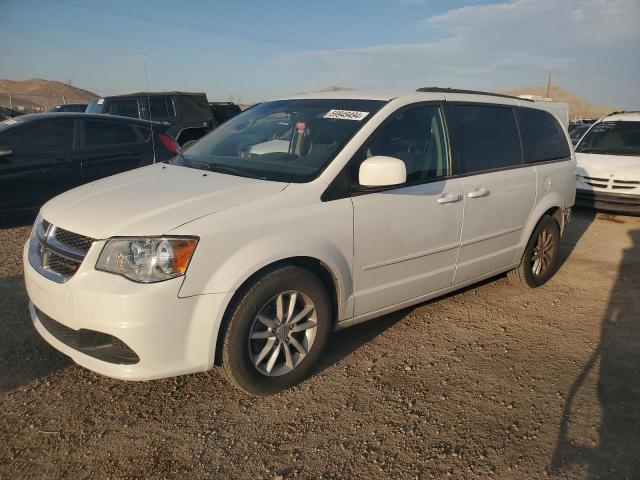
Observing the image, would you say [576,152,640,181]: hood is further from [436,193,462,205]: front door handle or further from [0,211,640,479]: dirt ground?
[436,193,462,205]: front door handle

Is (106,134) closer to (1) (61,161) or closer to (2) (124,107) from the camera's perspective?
(1) (61,161)

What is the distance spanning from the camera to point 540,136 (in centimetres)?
478

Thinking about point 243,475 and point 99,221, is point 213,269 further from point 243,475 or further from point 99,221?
point 243,475

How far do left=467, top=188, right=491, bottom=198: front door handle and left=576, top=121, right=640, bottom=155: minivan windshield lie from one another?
619 centimetres

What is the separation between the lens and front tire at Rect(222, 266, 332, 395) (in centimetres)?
271

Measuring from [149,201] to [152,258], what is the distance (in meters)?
0.46

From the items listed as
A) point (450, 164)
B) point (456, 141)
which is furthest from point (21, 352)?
point (456, 141)

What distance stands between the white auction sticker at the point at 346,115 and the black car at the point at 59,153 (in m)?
4.22

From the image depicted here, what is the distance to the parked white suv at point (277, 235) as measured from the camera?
2.51 m

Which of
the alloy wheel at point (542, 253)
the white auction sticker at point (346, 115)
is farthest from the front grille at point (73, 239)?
the alloy wheel at point (542, 253)

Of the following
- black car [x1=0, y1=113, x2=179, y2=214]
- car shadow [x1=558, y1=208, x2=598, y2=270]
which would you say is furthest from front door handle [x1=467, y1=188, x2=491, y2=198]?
black car [x1=0, y1=113, x2=179, y2=214]

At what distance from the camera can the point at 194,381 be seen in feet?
10.2

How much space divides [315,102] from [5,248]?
3.97m

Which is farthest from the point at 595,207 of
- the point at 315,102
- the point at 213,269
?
the point at 213,269
